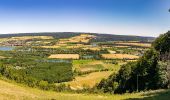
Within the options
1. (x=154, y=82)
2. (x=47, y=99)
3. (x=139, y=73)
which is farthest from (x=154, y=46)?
(x=47, y=99)

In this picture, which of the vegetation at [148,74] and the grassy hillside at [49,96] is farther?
the vegetation at [148,74]

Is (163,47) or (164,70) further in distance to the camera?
(163,47)

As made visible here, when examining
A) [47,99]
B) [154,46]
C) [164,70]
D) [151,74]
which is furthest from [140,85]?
[47,99]

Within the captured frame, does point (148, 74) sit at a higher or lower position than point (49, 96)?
lower

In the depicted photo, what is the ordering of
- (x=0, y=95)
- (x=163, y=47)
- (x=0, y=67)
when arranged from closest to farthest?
1. (x=0, y=95)
2. (x=0, y=67)
3. (x=163, y=47)

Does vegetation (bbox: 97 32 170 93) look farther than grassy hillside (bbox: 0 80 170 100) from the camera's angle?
Yes

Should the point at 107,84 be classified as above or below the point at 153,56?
below

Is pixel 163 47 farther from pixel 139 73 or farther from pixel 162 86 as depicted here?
pixel 162 86

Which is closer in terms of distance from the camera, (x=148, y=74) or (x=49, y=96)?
(x=49, y=96)

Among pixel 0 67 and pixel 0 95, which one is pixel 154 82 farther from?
pixel 0 95

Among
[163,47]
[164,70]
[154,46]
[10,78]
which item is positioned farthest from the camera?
[154,46]
